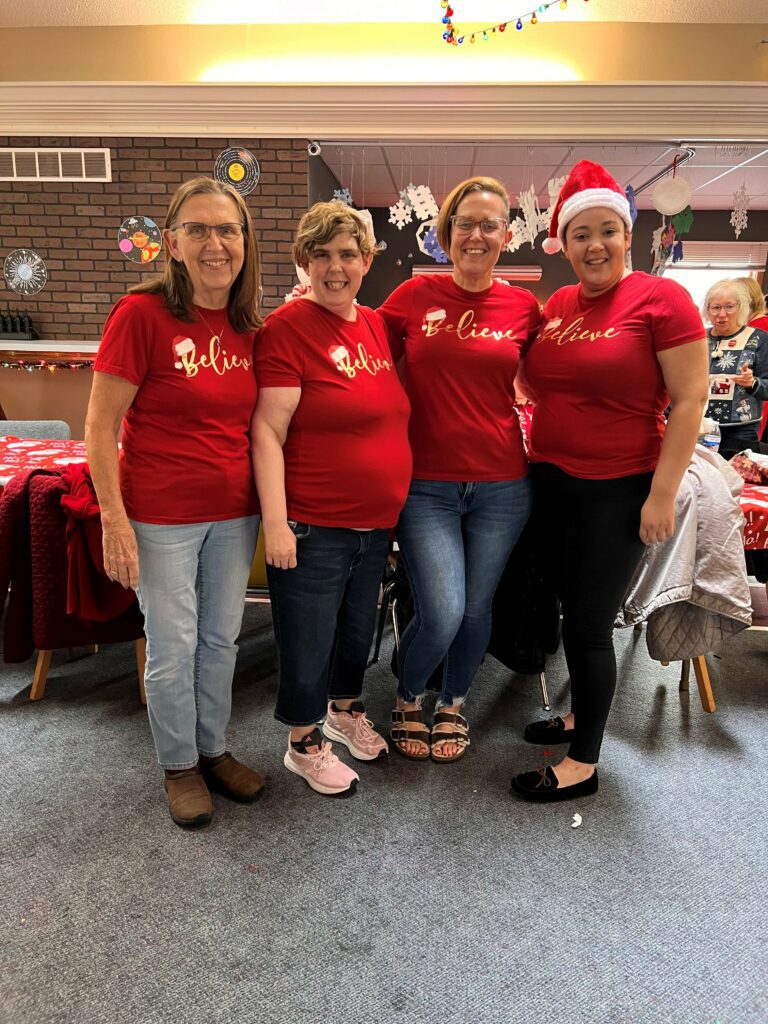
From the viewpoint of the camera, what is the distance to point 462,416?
1601 mm

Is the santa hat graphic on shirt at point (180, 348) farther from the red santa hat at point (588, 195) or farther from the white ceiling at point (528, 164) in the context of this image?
the white ceiling at point (528, 164)

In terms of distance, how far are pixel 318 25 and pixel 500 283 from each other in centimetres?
374

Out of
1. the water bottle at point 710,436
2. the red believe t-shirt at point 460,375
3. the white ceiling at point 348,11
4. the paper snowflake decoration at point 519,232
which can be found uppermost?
the white ceiling at point 348,11

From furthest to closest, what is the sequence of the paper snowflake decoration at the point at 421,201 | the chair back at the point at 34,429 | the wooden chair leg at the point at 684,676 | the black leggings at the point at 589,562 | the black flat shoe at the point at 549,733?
the paper snowflake decoration at the point at 421,201 → the chair back at the point at 34,429 → the wooden chair leg at the point at 684,676 → the black flat shoe at the point at 549,733 → the black leggings at the point at 589,562

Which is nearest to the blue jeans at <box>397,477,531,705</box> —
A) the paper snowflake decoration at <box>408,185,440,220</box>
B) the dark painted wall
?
the paper snowflake decoration at <box>408,185,440,220</box>

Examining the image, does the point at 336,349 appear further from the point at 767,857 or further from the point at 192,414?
the point at 767,857

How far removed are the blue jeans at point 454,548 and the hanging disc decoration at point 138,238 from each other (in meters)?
4.09

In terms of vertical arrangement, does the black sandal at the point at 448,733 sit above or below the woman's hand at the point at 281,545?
below

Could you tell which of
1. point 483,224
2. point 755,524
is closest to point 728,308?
point 755,524

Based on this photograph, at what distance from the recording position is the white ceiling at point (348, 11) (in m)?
3.94

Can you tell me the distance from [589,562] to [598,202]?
0.88 m

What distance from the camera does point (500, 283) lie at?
172 centimetres

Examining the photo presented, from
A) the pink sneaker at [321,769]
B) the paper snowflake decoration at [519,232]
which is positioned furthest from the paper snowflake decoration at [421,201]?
the pink sneaker at [321,769]

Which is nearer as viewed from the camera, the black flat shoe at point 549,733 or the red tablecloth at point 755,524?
the black flat shoe at point 549,733
